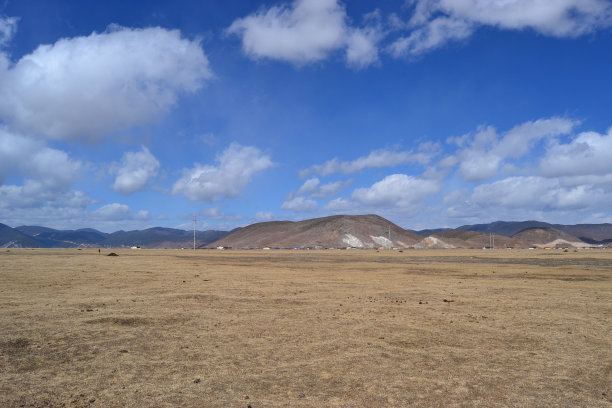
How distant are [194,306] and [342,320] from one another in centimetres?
604

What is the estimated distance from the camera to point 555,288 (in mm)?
23609

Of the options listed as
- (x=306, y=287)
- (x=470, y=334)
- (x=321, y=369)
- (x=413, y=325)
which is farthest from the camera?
(x=306, y=287)

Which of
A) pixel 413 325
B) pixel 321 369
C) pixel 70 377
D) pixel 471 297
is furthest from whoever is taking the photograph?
pixel 471 297

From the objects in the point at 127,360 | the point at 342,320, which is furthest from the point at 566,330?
the point at 127,360

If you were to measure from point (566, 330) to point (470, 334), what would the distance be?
3.04m

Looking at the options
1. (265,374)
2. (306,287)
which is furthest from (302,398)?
(306,287)

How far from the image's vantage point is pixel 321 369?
862cm

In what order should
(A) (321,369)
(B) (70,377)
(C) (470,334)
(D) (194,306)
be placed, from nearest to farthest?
(B) (70,377) → (A) (321,369) → (C) (470,334) → (D) (194,306)

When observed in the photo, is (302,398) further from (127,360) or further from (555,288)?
(555,288)

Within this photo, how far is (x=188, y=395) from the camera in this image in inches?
278

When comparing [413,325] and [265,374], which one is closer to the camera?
[265,374]

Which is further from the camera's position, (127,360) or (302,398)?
(127,360)

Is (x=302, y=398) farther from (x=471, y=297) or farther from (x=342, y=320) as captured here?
(x=471, y=297)

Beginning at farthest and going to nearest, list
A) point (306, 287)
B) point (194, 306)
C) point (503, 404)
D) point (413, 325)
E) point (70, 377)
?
point (306, 287) → point (194, 306) → point (413, 325) → point (70, 377) → point (503, 404)
